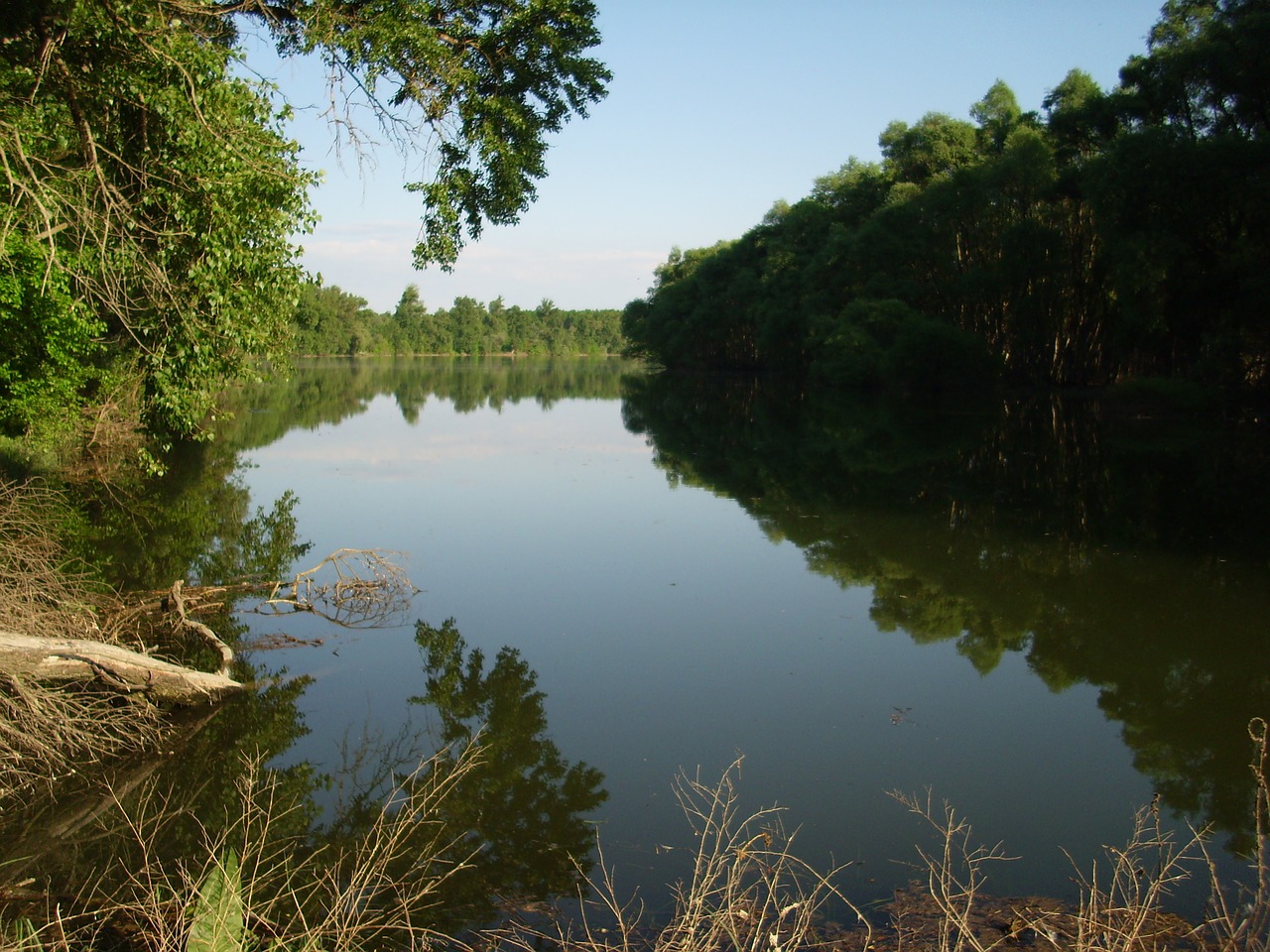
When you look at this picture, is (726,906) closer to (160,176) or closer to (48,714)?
(48,714)

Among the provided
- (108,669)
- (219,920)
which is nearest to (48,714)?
(108,669)

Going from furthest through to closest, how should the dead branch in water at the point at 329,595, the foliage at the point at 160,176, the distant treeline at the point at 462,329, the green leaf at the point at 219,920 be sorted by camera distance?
the distant treeline at the point at 462,329, the dead branch in water at the point at 329,595, the foliage at the point at 160,176, the green leaf at the point at 219,920

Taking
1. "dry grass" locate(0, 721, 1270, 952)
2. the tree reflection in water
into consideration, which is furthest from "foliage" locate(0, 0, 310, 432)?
the tree reflection in water

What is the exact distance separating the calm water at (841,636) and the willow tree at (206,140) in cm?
296

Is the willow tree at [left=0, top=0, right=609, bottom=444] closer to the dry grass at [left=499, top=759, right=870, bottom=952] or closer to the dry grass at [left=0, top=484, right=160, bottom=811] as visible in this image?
the dry grass at [left=0, top=484, right=160, bottom=811]

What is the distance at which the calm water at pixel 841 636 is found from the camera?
593cm

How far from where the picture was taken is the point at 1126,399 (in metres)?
31.8

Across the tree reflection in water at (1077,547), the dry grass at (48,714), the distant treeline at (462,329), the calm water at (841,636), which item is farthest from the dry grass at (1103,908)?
the distant treeline at (462,329)

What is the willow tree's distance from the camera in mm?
7402

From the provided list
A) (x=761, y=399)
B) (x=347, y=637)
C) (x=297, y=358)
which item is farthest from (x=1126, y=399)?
(x=297, y=358)

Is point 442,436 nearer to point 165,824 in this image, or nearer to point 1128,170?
point 1128,170

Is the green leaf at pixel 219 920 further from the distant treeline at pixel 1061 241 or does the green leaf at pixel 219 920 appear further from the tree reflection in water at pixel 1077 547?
the distant treeline at pixel 1061 241

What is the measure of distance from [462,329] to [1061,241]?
416 ft

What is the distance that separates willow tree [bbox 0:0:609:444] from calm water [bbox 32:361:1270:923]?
296cm
